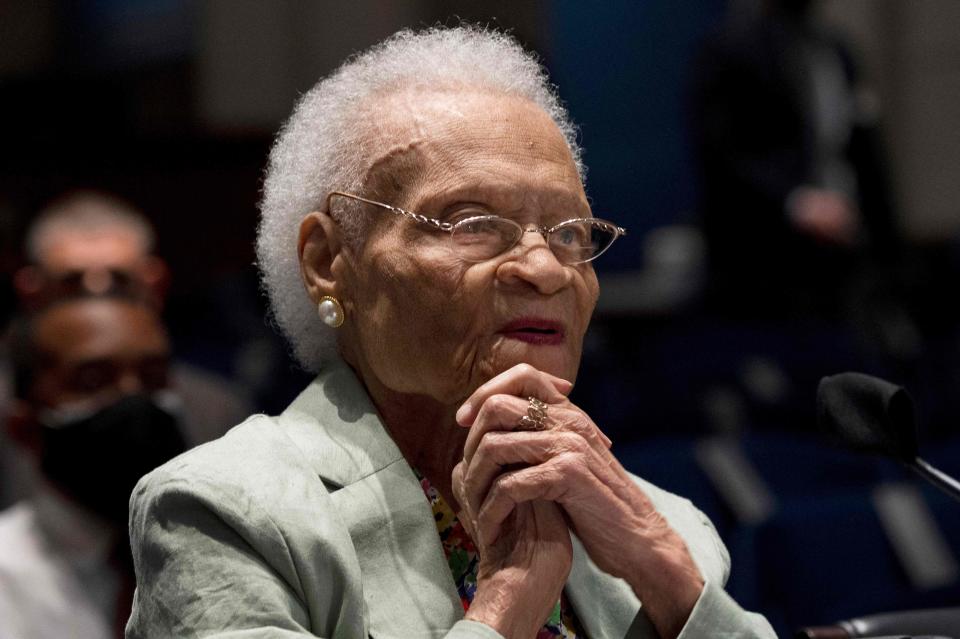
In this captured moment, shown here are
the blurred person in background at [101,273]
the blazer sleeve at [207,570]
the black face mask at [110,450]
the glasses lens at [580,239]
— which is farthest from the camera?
the blurred person in background at [101,273]

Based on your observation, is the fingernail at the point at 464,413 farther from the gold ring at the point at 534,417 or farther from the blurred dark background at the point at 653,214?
the blurred dark background at the point at 653,214

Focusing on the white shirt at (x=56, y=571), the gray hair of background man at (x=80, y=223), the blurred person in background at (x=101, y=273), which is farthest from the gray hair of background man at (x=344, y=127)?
the gray hair of background man at (x=80, y=223)

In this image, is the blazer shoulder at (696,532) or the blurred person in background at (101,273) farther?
the blurred person in background at (101,273)

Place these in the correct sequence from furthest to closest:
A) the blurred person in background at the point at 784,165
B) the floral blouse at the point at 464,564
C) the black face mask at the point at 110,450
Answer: the blurred person in background at the point at 784,165, the black face mask at the point at 110,450, the floral blouse at the point at 464,564

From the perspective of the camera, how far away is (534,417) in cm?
180

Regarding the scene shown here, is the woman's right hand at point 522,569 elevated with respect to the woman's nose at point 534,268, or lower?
lower

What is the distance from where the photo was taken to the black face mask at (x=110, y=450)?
2.84 metres

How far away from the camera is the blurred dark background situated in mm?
3330

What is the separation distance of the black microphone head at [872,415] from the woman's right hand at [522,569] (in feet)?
1.53

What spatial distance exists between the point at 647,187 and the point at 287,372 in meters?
2.77

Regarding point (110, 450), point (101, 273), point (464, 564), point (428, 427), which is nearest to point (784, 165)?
point (101, 273)

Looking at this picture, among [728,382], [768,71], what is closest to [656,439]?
[728,382]

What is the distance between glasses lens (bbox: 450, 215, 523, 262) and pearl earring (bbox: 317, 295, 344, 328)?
8.8 inches

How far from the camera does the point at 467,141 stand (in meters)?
1.99
